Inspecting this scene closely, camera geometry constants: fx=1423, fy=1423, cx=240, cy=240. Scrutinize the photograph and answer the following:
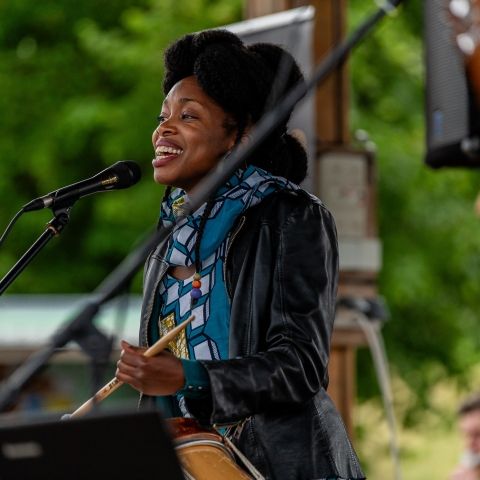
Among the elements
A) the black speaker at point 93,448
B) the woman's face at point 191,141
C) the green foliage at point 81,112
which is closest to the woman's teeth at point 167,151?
the woman's face at point 191,141

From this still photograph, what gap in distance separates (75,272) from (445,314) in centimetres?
312

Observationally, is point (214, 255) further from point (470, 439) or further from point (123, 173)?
point (470, 439)

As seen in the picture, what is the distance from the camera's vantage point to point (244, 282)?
301 centimetres

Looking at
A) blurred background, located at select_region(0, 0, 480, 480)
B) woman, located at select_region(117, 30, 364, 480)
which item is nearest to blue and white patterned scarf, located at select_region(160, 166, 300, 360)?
woman, located at select_region(117, 30, 364, 480)

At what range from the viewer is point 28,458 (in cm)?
240

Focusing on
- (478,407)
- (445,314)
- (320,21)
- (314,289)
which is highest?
(320,21)

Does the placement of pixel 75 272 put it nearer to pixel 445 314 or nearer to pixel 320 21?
pixel 445 314

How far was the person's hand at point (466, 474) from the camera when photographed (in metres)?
4.53

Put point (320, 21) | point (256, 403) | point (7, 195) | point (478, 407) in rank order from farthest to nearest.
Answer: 1. point (7, 195)
2. point (320, 21)
3. point (478, 407)
4. point (256, 403)

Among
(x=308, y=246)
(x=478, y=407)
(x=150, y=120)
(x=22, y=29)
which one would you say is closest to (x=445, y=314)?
(x=150, y=120)

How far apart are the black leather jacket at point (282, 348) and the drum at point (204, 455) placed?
0.15ft

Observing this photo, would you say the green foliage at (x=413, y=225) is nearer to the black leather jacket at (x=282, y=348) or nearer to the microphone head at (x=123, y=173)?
the microphone head at (x=123, y=173)

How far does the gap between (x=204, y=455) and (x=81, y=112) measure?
8620 mm

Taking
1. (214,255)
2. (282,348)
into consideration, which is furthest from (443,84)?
(282,348)
